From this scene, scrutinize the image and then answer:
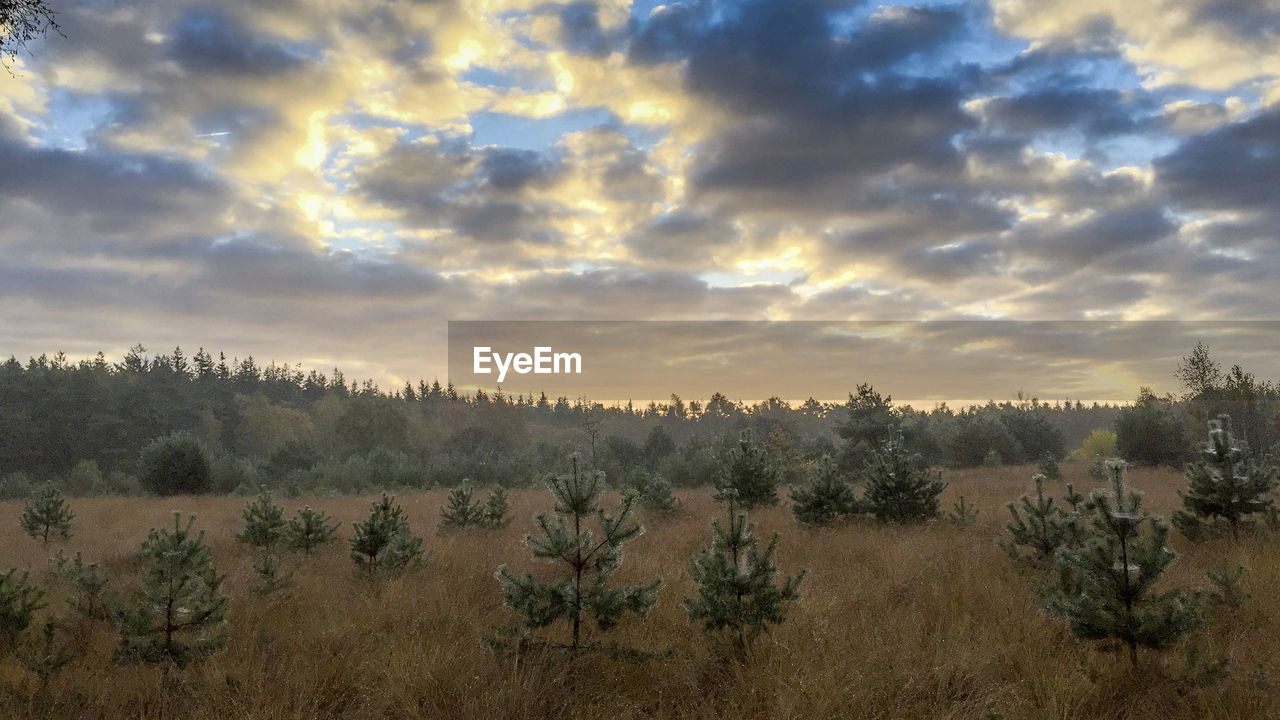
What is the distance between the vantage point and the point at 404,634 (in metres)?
6.68

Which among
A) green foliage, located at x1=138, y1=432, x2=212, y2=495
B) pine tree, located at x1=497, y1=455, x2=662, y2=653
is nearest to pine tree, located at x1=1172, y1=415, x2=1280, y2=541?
pine tree, located at x1=497, y1=455, x2=662, y2=653

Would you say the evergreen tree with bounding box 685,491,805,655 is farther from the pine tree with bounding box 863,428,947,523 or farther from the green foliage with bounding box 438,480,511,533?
the green foliage with bounding box 438,480,511,533

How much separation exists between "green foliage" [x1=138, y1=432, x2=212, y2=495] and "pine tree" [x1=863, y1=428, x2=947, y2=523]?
96.0ft

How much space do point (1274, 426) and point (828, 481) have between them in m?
44.3

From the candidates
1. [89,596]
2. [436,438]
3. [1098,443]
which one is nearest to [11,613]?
[89,596]

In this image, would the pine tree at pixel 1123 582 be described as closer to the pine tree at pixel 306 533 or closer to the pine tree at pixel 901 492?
the pine tree at pixel 901 492

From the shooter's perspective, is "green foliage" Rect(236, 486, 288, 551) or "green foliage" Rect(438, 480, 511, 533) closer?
"green foliage" Rect(236, 486, 288, 551)

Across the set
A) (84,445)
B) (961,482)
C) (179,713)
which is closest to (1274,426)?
(961,482)

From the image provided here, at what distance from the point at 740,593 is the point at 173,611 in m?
5.48

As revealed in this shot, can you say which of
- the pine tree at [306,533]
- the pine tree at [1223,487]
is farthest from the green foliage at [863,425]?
the pine tree at [306,533]

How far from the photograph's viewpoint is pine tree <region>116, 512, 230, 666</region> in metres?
5.96

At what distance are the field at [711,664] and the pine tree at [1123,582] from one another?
411mm

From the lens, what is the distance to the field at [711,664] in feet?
16.5

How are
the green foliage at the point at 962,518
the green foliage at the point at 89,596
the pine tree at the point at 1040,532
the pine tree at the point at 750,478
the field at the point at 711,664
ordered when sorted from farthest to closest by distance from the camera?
the pine tree at the point at 750,478 → the green foliage at the point at 962,518 → the pine tree at the point at 1040,532 → the green foliage at the point at 89,596 → the field at the point at 711,664
